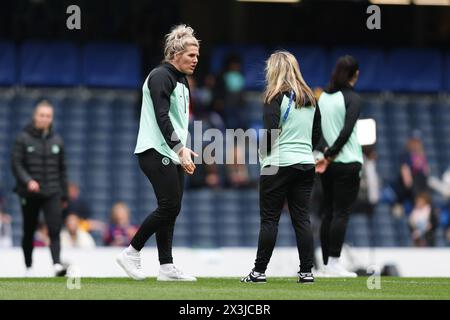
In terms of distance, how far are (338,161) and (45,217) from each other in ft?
10.5

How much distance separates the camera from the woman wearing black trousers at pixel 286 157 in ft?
33.2

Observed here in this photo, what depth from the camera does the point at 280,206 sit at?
10.2 metres

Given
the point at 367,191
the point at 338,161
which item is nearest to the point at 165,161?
the point at 338,161

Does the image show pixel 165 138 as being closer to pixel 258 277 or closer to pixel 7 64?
pixel 258 277

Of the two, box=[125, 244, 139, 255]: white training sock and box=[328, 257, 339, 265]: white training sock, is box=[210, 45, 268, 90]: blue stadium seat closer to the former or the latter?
box=[328, 257, 339, 265]: white training sock

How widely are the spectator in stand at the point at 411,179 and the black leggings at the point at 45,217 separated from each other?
9371 mm

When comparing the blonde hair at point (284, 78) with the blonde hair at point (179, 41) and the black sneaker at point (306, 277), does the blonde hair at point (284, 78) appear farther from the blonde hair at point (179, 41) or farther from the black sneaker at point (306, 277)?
the black sneaker at point (306, 277)

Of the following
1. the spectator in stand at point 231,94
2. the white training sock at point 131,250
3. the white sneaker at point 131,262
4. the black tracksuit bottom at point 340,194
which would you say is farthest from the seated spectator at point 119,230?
the white training sock at point 131,250

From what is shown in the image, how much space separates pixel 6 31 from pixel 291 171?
1366 centimetres

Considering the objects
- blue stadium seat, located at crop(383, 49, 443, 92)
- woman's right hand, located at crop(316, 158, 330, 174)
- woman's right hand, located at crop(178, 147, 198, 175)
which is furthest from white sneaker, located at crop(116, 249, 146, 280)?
blue stadium seat, located at crop(383, 49, 443, 92)
